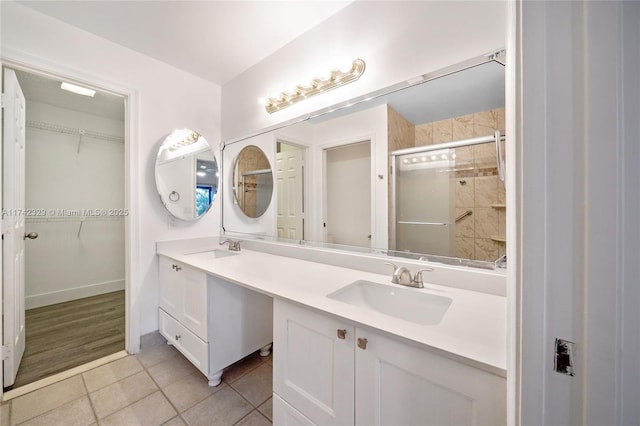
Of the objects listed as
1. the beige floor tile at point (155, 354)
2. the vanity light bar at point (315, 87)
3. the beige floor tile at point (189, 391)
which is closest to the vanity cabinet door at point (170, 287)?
the beige floor tile at point (155, 354)

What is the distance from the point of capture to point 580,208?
0.36 meters

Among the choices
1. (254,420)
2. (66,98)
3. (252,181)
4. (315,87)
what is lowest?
(254,420)

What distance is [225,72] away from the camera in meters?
2.17

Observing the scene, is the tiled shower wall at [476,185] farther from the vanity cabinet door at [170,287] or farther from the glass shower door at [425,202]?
the vanity cabinet door at [170,287]

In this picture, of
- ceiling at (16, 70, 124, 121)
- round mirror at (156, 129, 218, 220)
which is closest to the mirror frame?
round mirror at (156, 129, 218, 220)

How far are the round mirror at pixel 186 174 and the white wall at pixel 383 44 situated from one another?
634 millimetres

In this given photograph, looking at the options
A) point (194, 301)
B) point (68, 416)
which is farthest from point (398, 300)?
point (68, 416)

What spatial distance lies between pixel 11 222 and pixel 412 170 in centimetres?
238

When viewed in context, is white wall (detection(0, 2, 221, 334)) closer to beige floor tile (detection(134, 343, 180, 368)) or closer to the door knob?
beige floor tile (detection(134, 343, 180, 368))

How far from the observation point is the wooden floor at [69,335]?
170 cm

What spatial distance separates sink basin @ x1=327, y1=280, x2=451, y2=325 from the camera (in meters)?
1.02

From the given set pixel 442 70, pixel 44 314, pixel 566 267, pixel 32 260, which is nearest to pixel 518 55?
pixel 566 267

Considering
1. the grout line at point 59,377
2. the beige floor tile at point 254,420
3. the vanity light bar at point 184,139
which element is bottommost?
the beige floor tile at point 254,420

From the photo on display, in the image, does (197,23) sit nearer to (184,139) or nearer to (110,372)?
(184,139)
